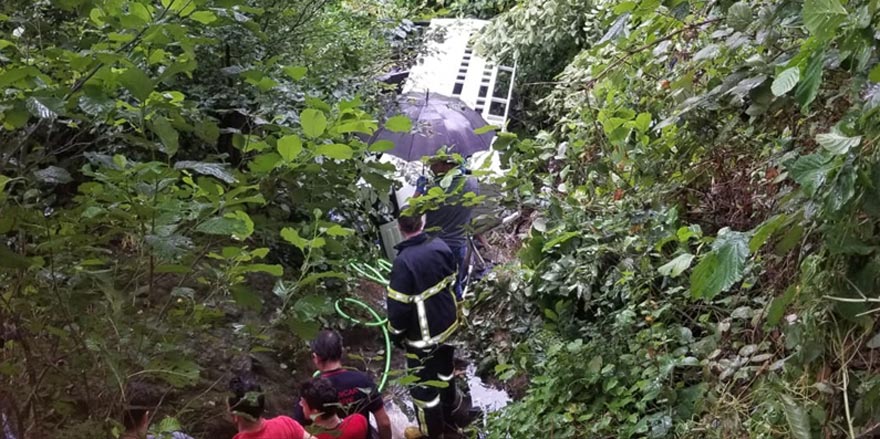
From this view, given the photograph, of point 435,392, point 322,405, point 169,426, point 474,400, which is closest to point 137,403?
point 169,426

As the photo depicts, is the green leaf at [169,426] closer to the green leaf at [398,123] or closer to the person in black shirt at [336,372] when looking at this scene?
the green leaf at [398,123]

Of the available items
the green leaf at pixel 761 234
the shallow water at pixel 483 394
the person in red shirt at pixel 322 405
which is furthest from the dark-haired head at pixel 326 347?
the green leaf at pixel 761 234

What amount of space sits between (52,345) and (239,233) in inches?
23.4

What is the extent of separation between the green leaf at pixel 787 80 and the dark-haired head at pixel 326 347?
273cm

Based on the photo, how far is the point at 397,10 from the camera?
725 cm

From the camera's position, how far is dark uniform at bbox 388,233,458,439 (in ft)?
16.3

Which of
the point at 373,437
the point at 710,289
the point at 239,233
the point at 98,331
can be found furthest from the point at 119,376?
the point at 373,437

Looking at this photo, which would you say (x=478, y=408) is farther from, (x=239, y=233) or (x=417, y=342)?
(x=239, y=233)

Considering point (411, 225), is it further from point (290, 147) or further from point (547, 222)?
point (290, 147)

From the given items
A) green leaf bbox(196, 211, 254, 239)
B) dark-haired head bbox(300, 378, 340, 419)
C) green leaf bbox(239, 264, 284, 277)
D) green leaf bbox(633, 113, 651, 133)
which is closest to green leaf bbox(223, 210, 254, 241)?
green leaf bbox(196, 211, 254, 239)

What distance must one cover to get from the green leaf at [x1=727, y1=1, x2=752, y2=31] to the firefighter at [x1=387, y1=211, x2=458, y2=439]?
281 centimetres

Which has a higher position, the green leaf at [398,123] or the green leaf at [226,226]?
the green leaf at [398,123]

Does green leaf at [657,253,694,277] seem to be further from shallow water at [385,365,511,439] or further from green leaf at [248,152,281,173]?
shallow water at [385,365,511,439]

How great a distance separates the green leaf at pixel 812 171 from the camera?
5.22 feet
